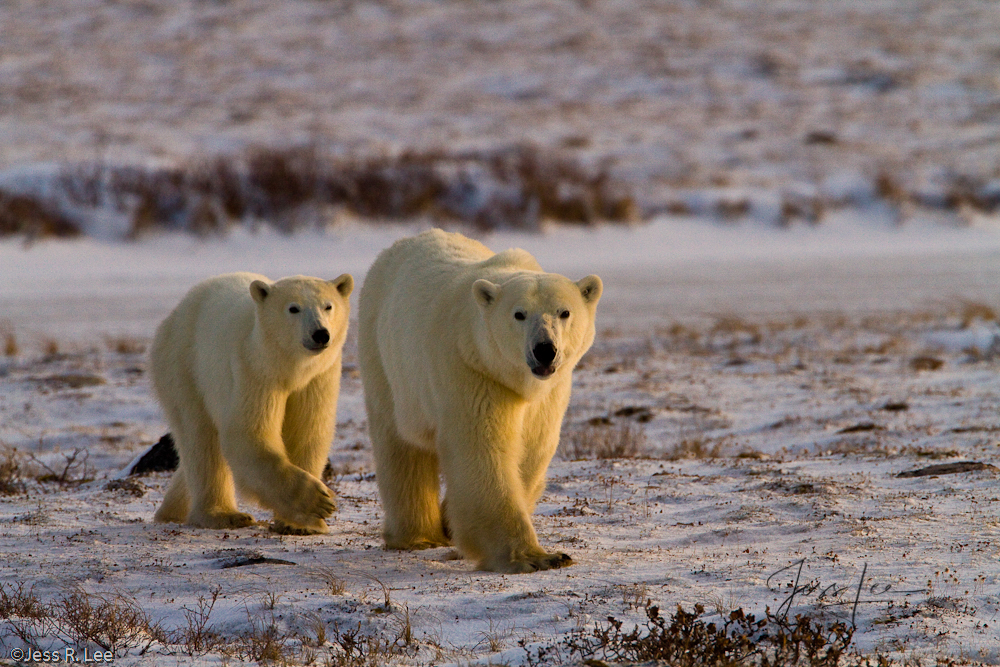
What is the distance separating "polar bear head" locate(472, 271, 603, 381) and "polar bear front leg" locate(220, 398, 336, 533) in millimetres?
1322

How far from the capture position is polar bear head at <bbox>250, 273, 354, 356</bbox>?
538cm

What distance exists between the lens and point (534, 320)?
4352mm

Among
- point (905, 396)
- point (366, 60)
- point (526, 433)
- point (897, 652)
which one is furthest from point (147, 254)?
point (366, 60)

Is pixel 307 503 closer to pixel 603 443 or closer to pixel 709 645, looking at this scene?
pixel 709 645

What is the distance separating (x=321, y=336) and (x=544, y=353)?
152cm

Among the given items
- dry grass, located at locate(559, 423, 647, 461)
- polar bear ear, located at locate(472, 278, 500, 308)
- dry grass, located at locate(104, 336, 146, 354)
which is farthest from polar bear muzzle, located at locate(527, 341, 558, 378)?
dry grass, located at locate(104, 336, 146, 354)

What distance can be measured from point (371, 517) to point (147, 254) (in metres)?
16.0

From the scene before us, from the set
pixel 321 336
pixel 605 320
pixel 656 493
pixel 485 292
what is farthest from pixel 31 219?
pixel 485 292

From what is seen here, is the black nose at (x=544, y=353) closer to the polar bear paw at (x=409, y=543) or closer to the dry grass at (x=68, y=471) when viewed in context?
the polar bear paw at (x=409, y=543)

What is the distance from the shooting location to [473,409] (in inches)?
181

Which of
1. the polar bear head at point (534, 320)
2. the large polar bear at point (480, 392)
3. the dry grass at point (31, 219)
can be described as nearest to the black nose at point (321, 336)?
the large polar bear at point (480, 392)

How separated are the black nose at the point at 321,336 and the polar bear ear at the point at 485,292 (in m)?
1.16

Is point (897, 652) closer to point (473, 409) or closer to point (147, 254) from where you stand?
point (473, 409)

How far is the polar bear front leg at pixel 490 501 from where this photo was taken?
180 inches
